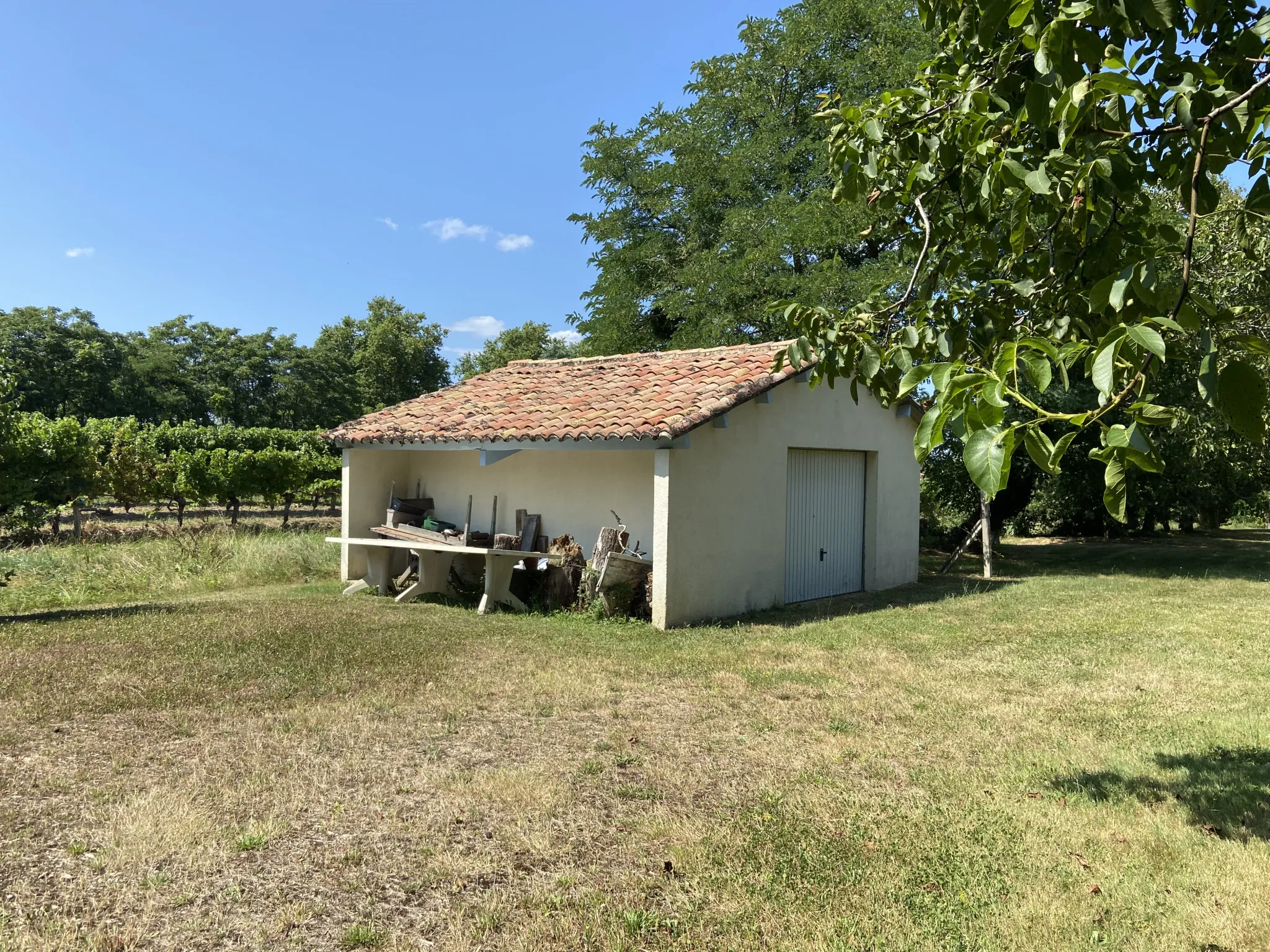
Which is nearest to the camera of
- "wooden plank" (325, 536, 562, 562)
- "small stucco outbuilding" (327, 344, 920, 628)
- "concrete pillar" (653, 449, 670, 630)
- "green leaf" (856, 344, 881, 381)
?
"green leaf" (856, 344, 881, 381)

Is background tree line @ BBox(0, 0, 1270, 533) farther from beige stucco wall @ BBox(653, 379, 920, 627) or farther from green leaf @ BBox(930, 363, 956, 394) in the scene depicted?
green leaf @ BBox(930, 363, 956, 394)

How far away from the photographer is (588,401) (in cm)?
1151

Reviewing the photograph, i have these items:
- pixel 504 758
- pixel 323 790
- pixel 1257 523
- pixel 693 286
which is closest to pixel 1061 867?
pixel 504 758

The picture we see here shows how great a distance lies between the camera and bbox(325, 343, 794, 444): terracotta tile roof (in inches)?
387

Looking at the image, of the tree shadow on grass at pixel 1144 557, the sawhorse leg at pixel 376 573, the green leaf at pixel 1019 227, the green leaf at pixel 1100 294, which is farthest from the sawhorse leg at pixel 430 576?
the tree shadow on grass at pixel 1144 557

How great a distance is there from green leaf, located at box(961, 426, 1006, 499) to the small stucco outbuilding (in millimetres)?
7010

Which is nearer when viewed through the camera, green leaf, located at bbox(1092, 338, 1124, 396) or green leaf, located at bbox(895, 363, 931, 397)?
green leaf, located at bbox(1092, 338, 1124, 396)

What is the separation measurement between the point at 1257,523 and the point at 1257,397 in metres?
43.2

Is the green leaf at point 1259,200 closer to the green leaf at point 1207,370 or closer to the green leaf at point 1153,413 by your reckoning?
the green leaf at point 1207,370

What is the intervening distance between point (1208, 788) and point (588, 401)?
330 inches

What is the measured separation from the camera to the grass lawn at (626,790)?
10.9ft

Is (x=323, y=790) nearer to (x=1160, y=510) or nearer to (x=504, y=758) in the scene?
(x=504, y=758)

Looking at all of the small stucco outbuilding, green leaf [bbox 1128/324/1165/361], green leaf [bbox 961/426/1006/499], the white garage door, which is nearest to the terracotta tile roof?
the small stucco outbuilding

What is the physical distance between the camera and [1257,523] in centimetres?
3625
